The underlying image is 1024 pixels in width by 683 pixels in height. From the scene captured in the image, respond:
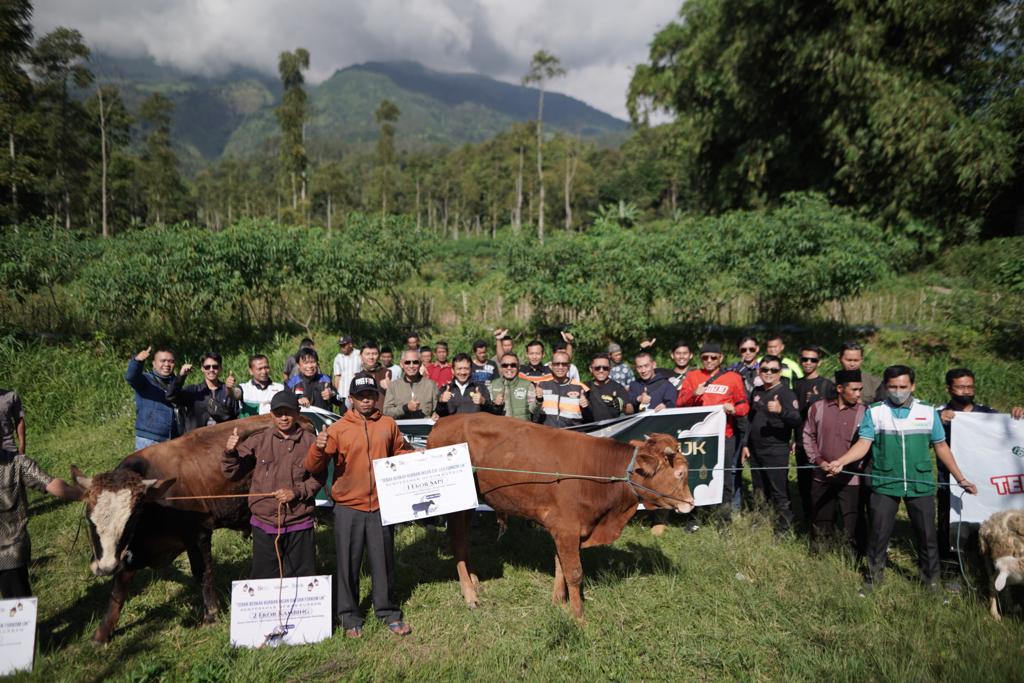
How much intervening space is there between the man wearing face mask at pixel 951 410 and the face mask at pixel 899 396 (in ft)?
2.29

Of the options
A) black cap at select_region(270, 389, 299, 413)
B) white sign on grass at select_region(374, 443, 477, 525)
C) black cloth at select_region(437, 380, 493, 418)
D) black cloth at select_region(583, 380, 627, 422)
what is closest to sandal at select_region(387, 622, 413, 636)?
white sign on grass at select_region(374, 443, 477, 525)

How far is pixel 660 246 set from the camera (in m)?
13.5

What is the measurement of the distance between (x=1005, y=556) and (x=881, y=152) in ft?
57.6

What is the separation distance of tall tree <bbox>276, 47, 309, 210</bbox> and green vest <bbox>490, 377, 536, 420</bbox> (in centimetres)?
4491

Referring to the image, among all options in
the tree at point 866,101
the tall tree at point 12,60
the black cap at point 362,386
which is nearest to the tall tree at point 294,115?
the tall tree at point 12,60

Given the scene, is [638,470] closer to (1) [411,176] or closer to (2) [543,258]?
(2) [543,258]

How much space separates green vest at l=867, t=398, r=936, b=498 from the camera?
5.11 meters

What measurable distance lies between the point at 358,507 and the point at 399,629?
1.15 meters

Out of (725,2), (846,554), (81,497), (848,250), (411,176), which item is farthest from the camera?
(411,176)

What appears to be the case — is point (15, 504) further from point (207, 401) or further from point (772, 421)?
point (772, 421)

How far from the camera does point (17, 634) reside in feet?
13.3

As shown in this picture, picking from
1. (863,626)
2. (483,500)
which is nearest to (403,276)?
(483,500)

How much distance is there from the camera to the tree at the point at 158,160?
50125 millimetres

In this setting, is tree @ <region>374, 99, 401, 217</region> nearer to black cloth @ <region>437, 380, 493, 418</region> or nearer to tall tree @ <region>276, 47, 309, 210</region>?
tall tree @ <region>276, 47, 309, 210</region>
